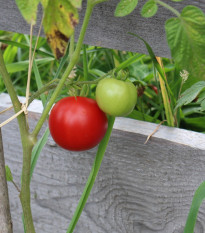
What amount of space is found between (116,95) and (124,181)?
36 centimetres

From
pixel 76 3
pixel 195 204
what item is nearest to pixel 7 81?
pixel 76 3

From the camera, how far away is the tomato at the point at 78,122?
0.61 meters

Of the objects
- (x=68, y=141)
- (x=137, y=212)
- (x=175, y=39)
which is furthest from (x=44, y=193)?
(x=175, y=39)

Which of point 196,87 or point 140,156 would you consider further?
point 140,156

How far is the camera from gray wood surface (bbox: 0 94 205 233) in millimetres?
792

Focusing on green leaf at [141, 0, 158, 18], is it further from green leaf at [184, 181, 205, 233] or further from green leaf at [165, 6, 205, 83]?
green leaf at [184, 181, 205, 233]

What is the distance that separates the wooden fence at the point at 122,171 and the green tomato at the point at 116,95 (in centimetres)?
20

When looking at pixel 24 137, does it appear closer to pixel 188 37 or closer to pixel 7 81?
pixel 7 81

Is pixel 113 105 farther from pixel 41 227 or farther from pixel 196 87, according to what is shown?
pixel 41 227

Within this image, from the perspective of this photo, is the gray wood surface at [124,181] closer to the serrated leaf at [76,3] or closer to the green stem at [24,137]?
the green stem at [24,137]

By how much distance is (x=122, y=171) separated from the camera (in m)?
0.86

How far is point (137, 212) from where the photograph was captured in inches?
34.5

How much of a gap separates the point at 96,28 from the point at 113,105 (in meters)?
0.26

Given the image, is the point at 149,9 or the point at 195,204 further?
the point at 195,204
